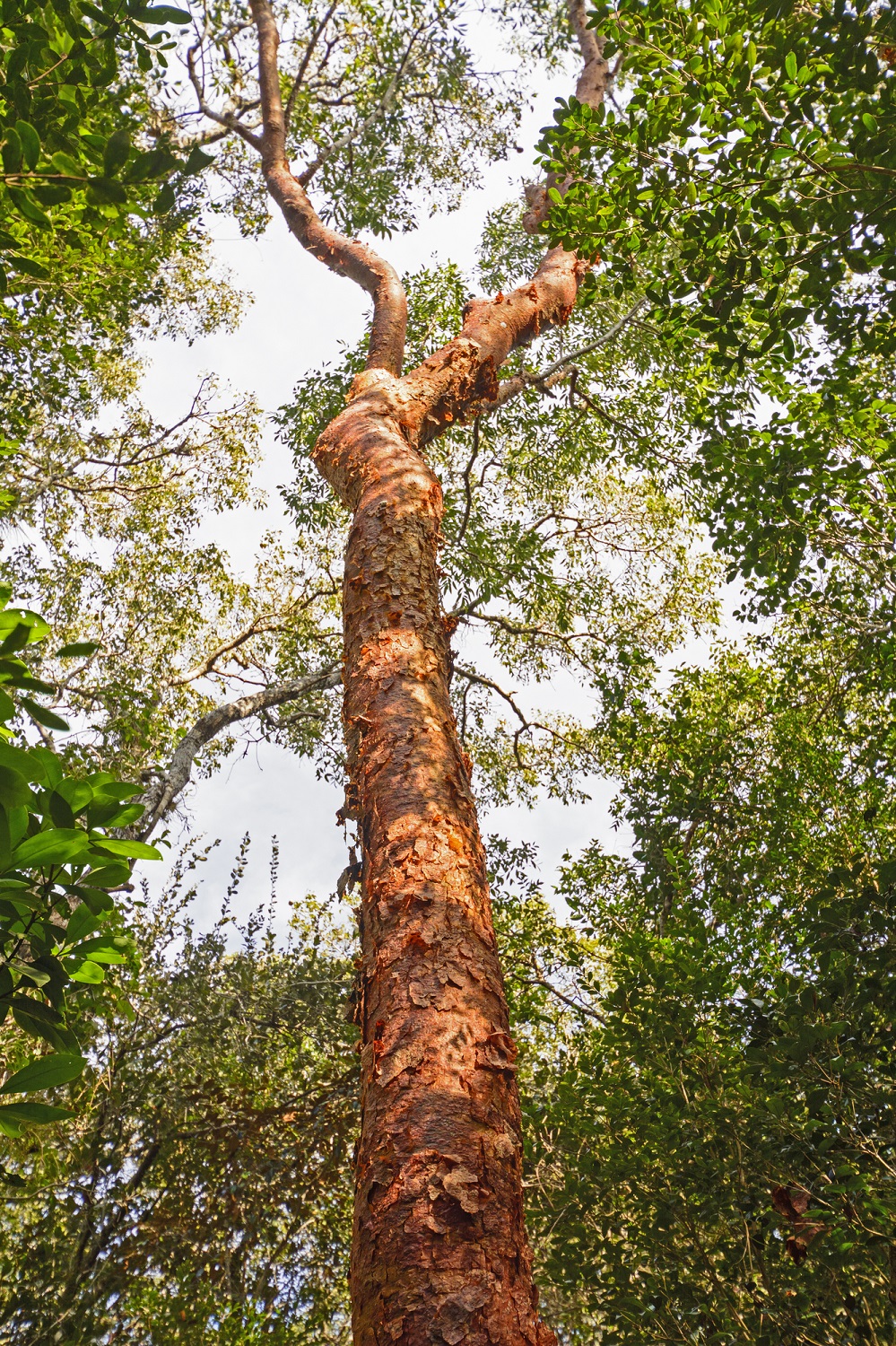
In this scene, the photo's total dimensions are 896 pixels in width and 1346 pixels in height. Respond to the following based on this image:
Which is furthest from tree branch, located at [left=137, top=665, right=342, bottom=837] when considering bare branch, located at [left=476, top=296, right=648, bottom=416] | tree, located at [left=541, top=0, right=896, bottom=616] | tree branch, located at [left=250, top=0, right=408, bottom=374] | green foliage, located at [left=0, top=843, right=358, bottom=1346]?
tree, located at [left=541, top=0, right=896, bottom=616]

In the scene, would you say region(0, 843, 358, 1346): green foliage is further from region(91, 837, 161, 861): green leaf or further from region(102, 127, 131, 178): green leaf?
region(102, 127, 131, 178): green leaf

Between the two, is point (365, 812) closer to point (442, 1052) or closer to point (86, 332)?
point (442, 1052)

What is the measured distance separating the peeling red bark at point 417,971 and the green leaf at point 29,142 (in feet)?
5.77

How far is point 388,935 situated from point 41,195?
2270mm

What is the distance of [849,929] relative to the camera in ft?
10.8

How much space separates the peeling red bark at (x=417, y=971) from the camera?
61.6 inches

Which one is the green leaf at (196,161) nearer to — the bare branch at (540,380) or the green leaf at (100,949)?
the green leaf at (100,949)

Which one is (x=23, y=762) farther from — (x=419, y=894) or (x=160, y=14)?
(x=160, y=14)

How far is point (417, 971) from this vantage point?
6.94 ft

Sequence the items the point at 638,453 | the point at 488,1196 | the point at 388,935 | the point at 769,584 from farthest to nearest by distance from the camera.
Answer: the point at 638,453 < the point at 769,584 < the point at 388,935 < the point at 488,1196

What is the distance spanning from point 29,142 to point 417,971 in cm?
243

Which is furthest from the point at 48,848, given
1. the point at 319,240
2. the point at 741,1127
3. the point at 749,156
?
the point at 319,240

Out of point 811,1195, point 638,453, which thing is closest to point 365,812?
point 811,1195

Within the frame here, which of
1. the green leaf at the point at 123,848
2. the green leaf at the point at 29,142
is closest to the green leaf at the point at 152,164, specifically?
the green leaf at the point at 29,142
